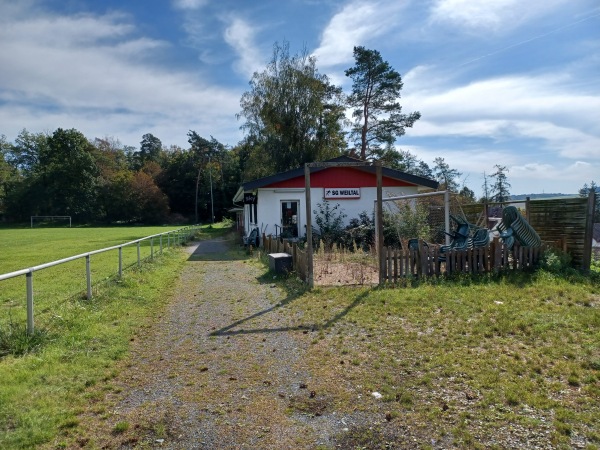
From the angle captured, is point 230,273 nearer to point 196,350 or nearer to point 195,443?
point 196,350

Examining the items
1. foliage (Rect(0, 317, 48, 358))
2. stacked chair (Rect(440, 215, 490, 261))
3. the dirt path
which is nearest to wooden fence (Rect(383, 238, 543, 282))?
stacked chair (Rect(440, 215, 490, 261))

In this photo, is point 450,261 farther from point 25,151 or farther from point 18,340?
point 25,151

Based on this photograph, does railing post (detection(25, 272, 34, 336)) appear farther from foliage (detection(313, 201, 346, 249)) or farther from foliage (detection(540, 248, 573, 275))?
foliage (detection(313, 201, 346, 249))

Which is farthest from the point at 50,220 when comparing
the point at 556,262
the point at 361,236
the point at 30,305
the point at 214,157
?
the point at 556,262

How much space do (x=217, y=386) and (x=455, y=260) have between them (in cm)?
693

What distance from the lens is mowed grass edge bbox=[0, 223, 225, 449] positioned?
3604 millimetres

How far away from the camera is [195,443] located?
3.36m

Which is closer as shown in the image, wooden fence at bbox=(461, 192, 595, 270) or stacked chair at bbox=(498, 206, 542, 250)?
wooden fence at bbox=(461, 192, 595, 270)

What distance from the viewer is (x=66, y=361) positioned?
511cm

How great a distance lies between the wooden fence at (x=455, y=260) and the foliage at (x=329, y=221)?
29.7 feet

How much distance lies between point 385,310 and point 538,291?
123 inches

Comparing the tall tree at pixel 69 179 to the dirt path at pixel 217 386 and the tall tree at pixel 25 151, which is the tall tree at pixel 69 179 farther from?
the dirt path at pixel 217 386

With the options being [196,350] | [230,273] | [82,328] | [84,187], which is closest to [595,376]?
[196,350]

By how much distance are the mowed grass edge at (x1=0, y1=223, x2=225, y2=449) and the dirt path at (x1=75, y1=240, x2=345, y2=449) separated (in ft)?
0.94
